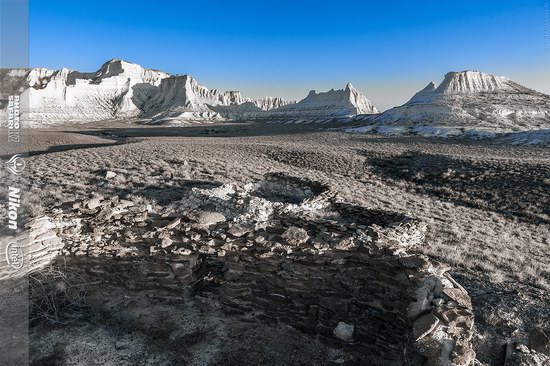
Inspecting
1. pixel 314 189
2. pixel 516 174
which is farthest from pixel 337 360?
pixel 516 174

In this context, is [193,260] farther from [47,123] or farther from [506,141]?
[47,123]

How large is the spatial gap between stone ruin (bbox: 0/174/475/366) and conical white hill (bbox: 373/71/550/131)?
52.3 metres

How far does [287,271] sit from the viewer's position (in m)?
5.90

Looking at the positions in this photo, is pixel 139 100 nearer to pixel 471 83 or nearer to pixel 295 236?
pixel 471 83

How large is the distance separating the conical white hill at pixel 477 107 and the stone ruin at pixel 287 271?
5226cm

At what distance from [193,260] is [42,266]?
10.5 feet

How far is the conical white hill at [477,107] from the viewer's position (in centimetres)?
5441

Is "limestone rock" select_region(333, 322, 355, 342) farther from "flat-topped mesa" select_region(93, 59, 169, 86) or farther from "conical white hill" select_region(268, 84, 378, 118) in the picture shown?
"flat-topped mesa" select_region(93, 59, 169, 86)

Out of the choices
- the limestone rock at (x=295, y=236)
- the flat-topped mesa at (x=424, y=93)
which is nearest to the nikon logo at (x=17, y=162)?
the limestone rock at (x=295, y=236)

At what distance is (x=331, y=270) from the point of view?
5828 mm

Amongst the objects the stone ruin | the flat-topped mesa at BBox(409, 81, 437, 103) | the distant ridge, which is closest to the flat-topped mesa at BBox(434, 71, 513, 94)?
the flat-topped mesa at BBox(409, 81, 437, 103)

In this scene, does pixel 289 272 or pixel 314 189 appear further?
pixel 314 189

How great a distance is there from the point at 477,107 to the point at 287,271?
72.0 metres

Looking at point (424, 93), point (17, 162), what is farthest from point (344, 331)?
point (424, 93)
